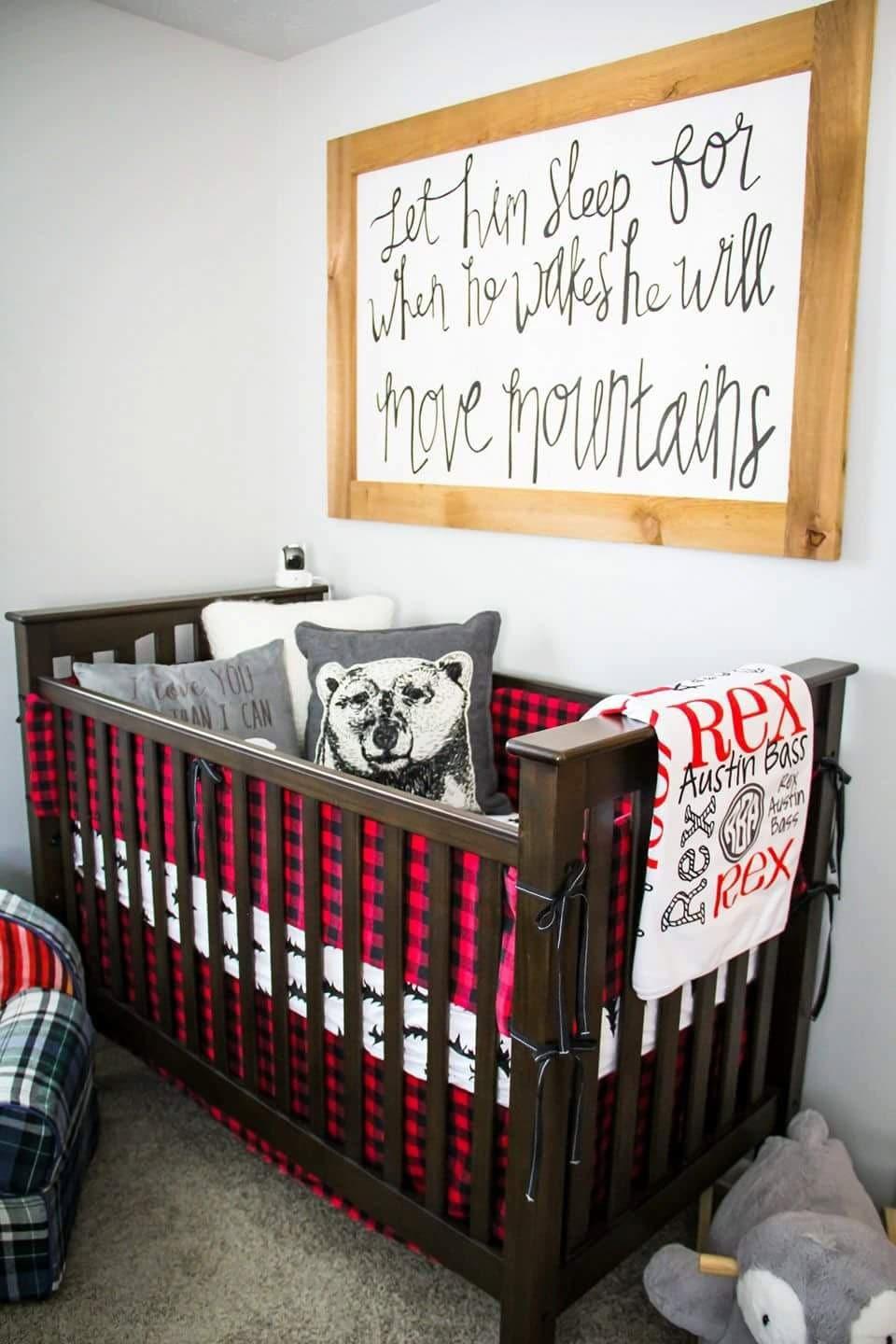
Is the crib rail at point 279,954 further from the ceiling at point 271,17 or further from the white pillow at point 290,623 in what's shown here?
the ceiling at point 271,17

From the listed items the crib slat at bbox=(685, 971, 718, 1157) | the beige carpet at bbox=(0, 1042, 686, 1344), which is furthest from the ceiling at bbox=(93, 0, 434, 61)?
the beige carpet at bbox=(0, 1042, 686, 1344)

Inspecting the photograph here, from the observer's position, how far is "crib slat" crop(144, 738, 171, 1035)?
1936 millimetres

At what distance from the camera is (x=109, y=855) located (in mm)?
2111

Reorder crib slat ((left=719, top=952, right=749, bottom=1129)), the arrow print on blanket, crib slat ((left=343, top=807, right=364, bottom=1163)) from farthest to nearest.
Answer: crib slat ((left=719, top=952, right=749, bottom=1129)) → crib slat ((left=343, top=807, right=364, bottom=1163)) → the arrow print on blanket

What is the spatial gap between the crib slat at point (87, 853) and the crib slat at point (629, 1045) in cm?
116

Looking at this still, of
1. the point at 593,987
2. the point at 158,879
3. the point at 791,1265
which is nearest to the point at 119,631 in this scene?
the point at 158,879

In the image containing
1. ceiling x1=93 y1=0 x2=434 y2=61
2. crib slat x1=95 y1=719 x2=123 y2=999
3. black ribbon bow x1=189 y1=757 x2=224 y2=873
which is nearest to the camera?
black ribbon bow x1=189 y1=757 x2=224 y2=873

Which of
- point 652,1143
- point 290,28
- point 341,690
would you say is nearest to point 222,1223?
point 652,1143

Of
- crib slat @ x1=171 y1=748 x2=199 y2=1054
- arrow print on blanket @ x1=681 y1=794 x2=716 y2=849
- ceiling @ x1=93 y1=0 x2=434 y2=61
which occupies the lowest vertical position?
crib slat @ x1=171 y1=748 x2=199 y2=1054

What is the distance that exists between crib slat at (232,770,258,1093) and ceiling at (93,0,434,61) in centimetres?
164

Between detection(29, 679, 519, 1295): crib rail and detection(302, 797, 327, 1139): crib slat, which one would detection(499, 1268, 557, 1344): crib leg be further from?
detection(302, 797, 327, 1139): crib slat

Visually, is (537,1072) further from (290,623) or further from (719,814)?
(290,623)

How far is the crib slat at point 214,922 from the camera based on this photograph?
6.05 ft

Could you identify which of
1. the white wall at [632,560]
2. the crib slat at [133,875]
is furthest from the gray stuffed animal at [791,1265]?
the crib slat at [133,875]
